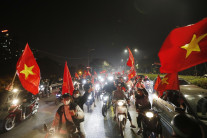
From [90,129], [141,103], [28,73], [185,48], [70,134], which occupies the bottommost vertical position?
[90,129]

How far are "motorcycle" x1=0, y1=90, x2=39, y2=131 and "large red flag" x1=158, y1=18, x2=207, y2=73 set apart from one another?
6.33 metres

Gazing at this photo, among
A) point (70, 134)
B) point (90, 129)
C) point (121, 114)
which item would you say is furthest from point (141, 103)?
point (70, 134)

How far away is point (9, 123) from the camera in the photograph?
5.73 metres

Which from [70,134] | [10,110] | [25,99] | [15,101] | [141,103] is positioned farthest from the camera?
[25,99]

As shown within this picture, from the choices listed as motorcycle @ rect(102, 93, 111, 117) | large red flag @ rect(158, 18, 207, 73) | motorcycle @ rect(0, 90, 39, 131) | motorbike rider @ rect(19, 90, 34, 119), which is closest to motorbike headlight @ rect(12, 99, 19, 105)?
motorcycle @ rect(0, 90, 39, 131)

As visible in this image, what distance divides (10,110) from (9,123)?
0.57 m

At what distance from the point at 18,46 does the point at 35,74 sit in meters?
30.9

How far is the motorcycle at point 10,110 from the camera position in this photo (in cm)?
543

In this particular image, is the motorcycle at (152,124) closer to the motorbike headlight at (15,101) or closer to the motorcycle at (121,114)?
the motorcycle at (121,114)

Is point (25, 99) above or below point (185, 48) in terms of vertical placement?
below

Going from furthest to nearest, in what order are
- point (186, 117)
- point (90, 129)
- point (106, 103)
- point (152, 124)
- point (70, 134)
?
point (106, 103)
point (90, 129)
point (152, 124)
point (70, 134)
point (186, 117)

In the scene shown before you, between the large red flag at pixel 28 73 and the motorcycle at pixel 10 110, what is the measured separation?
2.57 m

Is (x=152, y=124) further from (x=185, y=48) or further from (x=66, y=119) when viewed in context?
(x=66, y=119)

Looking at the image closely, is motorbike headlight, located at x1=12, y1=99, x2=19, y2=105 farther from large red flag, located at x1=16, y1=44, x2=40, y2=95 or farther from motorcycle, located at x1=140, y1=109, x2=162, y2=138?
motorcycle, located at x1=140, y1=109, x2=162, y2=138
